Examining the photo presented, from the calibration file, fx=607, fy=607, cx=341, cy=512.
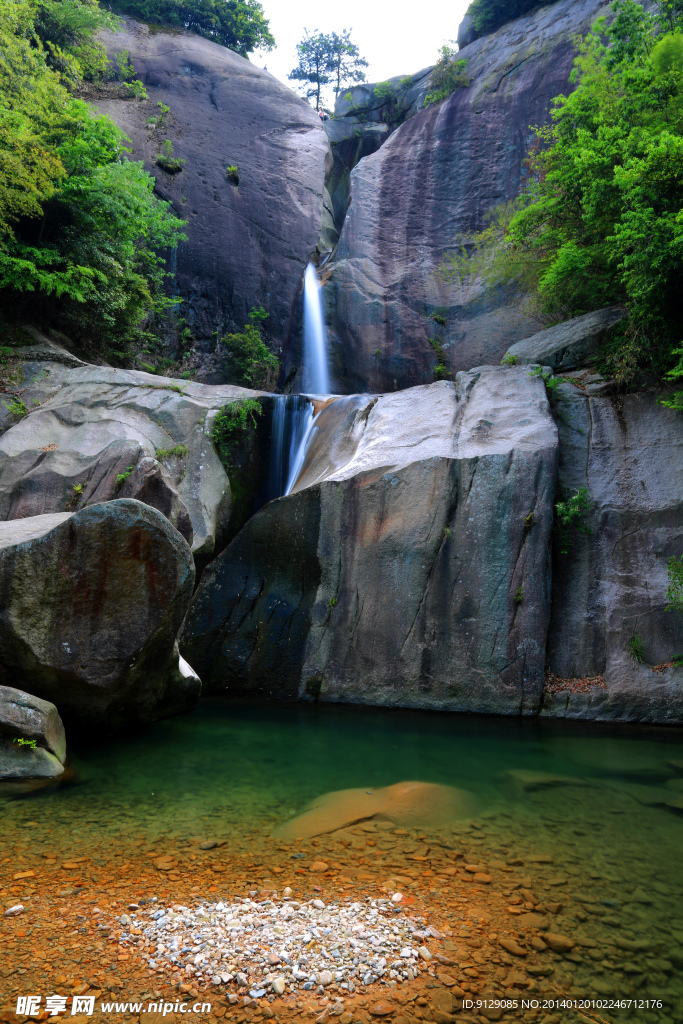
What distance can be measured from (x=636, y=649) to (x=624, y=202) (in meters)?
7.67

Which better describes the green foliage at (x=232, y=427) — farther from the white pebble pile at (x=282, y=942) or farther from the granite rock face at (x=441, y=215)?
the white pebble pile at (x=282, y=942)

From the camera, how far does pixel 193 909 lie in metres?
3.98

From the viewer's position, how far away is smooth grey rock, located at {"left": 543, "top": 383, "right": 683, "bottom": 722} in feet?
29.6

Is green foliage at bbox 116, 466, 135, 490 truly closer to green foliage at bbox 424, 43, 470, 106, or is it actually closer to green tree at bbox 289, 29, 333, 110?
green foliage at bbox 424, 43, 470, 106

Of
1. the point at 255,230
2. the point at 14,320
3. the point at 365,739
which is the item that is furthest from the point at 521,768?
the point at 255,230

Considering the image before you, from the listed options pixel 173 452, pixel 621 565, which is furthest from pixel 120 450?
pixel 621 565

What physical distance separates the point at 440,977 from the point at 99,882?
8.06 ft

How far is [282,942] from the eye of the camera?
11.9 feet

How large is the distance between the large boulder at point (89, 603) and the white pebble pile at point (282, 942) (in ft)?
12.3

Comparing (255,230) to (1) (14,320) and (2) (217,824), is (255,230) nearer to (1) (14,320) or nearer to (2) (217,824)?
(1) (14,320)

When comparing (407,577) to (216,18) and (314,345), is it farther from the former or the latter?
(216,18)

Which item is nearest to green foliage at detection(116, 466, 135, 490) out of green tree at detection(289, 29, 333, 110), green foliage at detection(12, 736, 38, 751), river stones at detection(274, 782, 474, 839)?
green foliage at detection(12, 736, 38, 751)

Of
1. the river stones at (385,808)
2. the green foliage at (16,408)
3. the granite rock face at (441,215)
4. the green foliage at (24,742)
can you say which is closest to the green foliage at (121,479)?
the green foliage at (16,408)

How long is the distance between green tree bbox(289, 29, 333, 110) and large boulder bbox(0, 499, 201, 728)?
1604 inches
